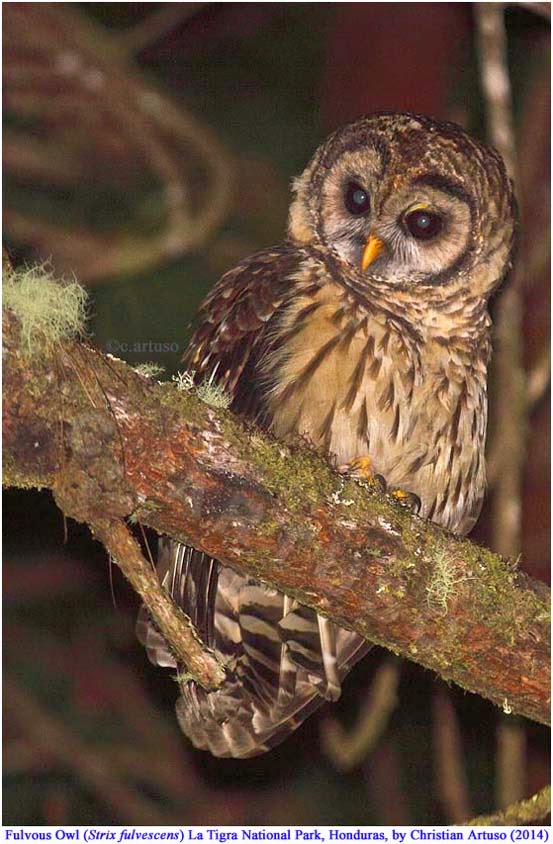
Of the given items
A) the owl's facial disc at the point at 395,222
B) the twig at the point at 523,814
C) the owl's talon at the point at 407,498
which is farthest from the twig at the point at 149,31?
the twig at the point at 523,814

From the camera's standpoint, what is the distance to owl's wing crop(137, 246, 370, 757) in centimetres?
305

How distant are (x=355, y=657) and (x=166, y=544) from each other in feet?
2.33

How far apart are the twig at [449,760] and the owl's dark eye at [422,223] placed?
2213 mm

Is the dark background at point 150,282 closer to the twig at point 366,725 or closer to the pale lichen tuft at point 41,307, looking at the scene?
the twig at point 366,725

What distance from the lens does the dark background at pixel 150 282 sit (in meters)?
4.90

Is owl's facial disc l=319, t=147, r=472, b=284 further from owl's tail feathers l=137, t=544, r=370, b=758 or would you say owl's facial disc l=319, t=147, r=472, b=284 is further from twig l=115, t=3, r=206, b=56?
twig l=115, t=3, r=206, b=56

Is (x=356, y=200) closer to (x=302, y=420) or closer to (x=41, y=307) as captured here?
(x=302, y=420)

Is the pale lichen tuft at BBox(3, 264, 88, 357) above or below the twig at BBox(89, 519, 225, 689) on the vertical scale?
above

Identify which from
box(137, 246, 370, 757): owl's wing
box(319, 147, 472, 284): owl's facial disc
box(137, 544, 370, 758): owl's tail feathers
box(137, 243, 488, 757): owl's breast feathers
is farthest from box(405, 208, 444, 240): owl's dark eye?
box(137, 544, 370, 758): owl's tail feathers

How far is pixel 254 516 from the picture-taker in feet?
7.66

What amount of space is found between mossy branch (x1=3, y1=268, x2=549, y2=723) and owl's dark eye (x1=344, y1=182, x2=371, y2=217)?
43.6 inches

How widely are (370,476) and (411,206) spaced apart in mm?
870

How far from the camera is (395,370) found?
3.05 m

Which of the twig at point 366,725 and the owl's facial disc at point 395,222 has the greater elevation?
the owl's facial disc at point 395,222
